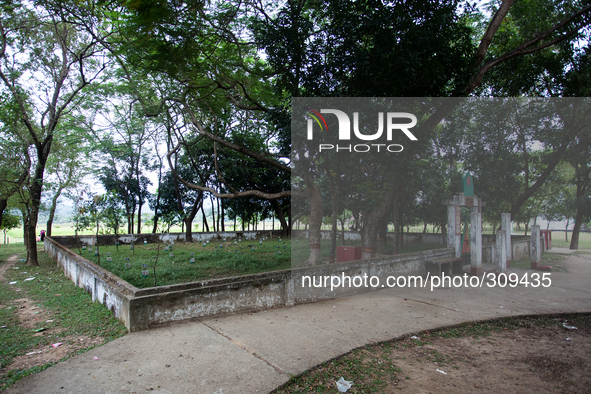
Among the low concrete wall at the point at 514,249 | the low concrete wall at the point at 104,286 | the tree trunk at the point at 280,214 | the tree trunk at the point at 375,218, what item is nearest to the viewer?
the low concrete wall at the point at 104,286

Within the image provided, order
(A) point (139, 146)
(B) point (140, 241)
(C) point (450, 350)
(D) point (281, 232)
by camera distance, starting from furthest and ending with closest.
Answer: (D) point (281, 232)
(A) point (139, 146)
(B) point (140, 241)
(C) point (450, 350)

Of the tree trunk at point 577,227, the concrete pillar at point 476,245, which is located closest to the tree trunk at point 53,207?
the concrete pillar at point 476,245

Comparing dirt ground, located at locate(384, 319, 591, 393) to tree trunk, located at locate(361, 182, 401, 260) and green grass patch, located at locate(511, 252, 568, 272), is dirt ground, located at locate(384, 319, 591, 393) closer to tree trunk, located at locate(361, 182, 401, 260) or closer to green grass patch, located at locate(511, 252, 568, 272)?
tree trunk, located at locate(361, 182, 401, 260)

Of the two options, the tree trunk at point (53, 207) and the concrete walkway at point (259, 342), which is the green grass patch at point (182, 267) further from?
the tree trunk at point (53, 207)

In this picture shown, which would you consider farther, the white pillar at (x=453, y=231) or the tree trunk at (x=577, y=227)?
the tree trunk at (x=577, y=227)

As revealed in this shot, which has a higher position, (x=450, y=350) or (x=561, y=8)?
(x=561, y=8)

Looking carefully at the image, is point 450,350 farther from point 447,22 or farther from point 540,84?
point 540,84

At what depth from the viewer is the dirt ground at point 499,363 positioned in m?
3.30

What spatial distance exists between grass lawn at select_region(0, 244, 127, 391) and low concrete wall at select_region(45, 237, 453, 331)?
8.8 inches

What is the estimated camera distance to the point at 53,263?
1123cm

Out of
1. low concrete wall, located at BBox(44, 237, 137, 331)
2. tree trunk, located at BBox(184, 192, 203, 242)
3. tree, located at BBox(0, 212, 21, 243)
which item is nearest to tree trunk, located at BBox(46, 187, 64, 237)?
tree, located at BBox(0, 212, 21, 243)

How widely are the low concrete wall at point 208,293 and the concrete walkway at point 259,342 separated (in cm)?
18

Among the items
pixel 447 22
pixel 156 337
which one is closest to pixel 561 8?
pixel 447 22

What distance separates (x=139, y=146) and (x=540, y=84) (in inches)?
684
